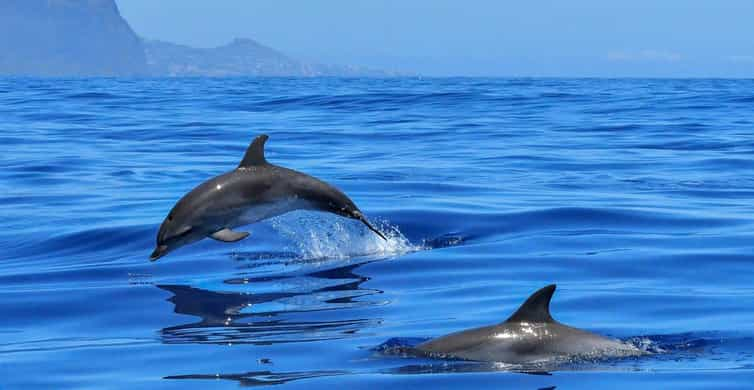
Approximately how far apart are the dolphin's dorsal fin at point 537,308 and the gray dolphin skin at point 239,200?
2620mm

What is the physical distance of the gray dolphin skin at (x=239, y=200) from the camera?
8.68m

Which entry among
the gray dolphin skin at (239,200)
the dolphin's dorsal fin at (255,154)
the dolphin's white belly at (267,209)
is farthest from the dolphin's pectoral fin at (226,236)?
the dolphin's dorsal fin at (255,154)

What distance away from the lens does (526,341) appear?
20.8 ft

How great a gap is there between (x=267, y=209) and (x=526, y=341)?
3121mm

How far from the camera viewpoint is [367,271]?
9750 millimetres

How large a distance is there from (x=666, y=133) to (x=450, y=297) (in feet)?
59.5

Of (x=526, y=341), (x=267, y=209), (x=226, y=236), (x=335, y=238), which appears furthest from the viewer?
(x=335, y=238)

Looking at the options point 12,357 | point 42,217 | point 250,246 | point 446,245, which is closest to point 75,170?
point 42,217

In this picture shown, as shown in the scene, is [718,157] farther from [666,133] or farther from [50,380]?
[50,380]

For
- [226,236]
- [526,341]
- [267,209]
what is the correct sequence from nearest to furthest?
[526,341]
[267,209]
[226,236]

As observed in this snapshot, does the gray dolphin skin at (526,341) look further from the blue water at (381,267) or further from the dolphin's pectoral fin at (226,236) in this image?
the dolphin's pectoral fin at (226,236)

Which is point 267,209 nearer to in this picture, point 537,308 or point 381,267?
point 381,267

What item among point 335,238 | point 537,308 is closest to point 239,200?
point 335,238

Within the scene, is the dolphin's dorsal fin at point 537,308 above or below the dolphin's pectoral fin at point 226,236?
below
